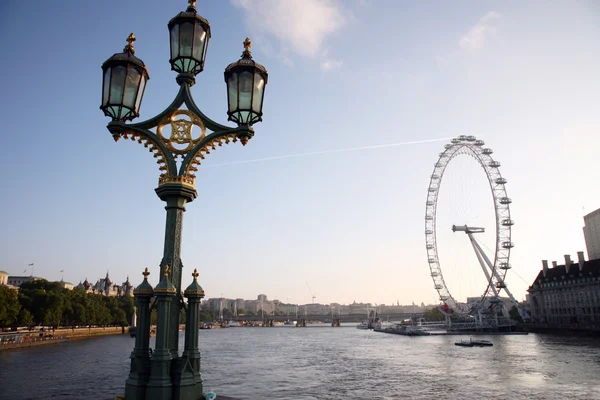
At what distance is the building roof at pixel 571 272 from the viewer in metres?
93.2

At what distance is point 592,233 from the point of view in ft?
373

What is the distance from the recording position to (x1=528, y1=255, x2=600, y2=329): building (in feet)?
290

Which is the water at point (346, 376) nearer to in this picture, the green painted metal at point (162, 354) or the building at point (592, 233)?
the green painted metal at point (162, 354)

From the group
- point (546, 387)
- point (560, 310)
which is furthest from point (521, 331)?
point (546, 387)

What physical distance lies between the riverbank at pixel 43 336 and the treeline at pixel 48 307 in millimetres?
1841

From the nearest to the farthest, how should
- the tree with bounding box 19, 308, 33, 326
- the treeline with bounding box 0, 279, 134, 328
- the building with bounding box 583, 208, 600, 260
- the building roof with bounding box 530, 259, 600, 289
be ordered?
1. the treeline with bounding box 0, 279, 134, 328
2. the tree with bounding box 19, 308, 33, 326
3. the building roof with bounding box 530, 259, 600, 289
4. the building with bounding box 583, 208, 600, 260

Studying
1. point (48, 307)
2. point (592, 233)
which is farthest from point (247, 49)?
point (592, 233)

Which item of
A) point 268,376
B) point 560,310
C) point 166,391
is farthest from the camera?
point 560,310

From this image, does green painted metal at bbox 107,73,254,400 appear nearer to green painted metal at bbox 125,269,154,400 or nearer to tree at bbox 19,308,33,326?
green painted metal at bbox 125,269,154,400

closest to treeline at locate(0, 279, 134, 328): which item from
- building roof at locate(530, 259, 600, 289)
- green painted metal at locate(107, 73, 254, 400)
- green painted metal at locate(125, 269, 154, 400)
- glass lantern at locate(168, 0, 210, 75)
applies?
Result: green painted metal at locate(125, 269, 154, 400)

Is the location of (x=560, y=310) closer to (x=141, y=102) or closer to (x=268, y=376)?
(x=268, y=376)

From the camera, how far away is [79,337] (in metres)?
83.2

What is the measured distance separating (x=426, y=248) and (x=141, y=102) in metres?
86.1

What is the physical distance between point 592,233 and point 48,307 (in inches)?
4954
